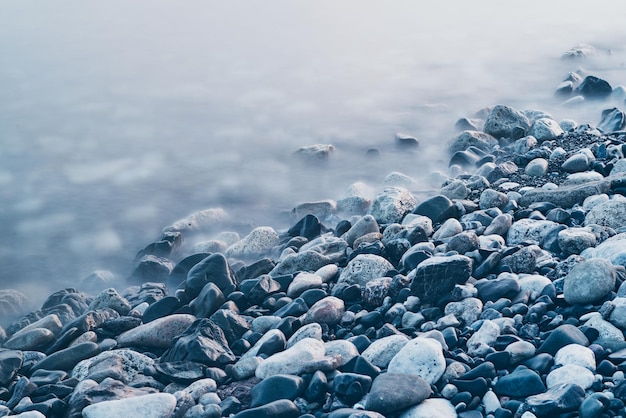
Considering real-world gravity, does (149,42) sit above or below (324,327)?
above

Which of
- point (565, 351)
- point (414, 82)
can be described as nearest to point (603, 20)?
point (414, 82)

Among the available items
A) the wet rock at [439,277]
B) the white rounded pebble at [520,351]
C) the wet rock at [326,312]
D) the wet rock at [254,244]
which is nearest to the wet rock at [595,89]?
the wet rock at [254,244]

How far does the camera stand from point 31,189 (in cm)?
695

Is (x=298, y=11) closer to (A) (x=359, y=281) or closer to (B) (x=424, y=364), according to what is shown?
(A) (x=359, y=281)

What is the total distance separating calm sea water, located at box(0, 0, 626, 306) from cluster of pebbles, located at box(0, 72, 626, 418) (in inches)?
51.0

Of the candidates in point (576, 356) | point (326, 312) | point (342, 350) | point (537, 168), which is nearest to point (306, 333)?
point (326, 312)

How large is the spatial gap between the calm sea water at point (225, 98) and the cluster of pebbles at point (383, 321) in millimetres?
1296

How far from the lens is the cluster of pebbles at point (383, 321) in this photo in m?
2.58

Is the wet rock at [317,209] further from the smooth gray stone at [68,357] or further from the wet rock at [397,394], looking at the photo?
the wet rock at [397,394]

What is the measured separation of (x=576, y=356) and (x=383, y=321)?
3.25 feet

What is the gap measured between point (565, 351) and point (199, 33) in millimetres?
11227

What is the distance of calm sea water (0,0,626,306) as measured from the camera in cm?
639

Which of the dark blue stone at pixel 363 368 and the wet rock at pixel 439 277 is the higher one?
the wet rock at pixel 439 277

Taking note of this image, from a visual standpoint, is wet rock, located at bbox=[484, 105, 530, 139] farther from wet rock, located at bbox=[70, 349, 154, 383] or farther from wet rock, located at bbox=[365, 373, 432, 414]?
wet rock, located at bbox=[365, 373, 432, 414]
